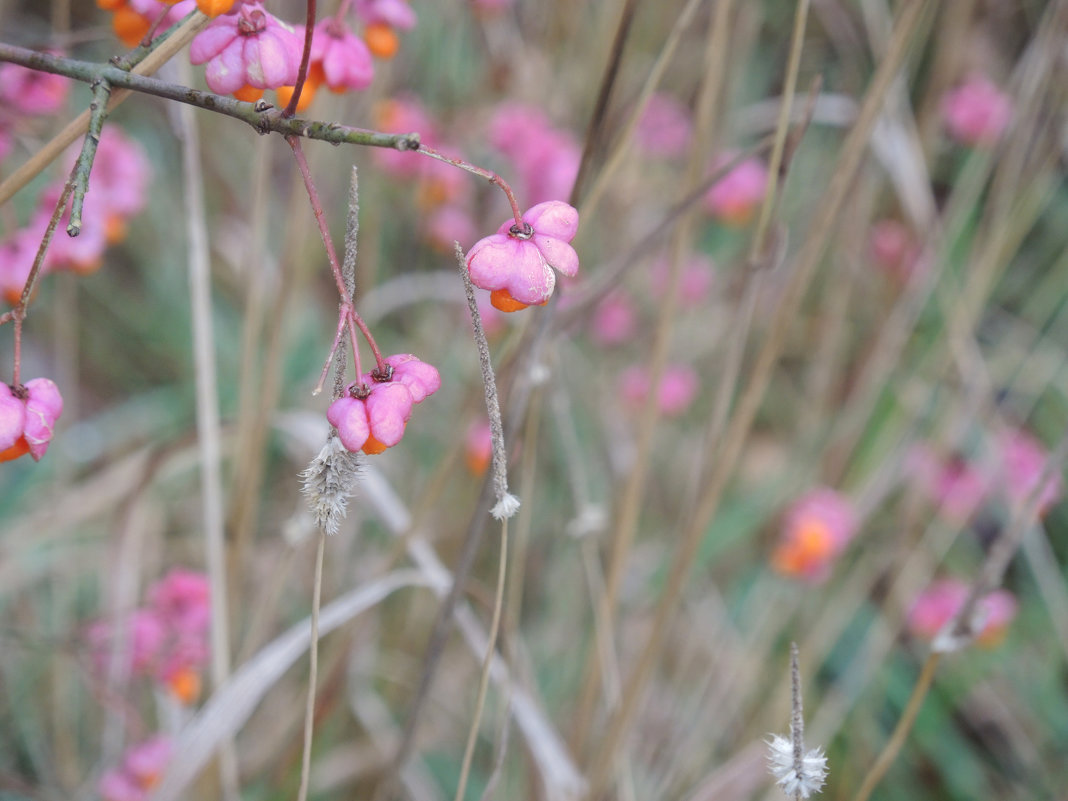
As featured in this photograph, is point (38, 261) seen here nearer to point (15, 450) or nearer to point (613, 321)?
point (15, 450)

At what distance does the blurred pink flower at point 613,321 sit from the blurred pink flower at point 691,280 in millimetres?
83

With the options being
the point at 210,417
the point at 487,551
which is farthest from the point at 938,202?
the point at 210,417

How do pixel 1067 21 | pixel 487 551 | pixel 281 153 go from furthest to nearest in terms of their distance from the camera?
pixel 281 153, pixel 487 551, pixel 1067 21

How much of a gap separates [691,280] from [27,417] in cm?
141

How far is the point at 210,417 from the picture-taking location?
0.82 meters

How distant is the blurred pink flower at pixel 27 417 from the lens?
41cm

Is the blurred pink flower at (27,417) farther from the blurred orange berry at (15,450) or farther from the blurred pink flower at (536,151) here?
the blurred pink flower at (536,151)

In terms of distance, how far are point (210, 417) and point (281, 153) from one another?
4.43 feet

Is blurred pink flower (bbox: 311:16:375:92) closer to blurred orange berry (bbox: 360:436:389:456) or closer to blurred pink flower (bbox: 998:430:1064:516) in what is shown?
blurred orange berry (bbox: 360:436:389:456)

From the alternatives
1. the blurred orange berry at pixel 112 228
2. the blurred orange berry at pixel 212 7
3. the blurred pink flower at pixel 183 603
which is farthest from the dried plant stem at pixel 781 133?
the blurred pink flower at pixel 183 603

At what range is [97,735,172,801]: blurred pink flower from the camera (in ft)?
2.96

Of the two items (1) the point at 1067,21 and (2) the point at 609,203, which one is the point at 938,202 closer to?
(2) the point at 609,203

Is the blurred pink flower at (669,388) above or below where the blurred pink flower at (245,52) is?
above

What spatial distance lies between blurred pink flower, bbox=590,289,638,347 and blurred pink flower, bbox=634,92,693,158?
1.05 feet
